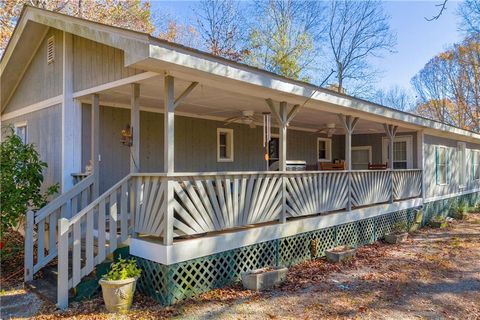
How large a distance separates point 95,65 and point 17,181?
254 cm

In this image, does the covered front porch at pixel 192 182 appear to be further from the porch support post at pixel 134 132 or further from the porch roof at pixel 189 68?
the porch roof at pixel 189 68

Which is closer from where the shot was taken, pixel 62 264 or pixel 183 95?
pixel 62 264

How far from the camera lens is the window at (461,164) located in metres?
14.2

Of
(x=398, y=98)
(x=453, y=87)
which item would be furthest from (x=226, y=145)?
(x=398, y=98)

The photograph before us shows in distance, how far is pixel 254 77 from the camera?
534 centimetres

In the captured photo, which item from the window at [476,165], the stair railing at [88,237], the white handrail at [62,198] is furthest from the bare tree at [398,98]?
the stair railing at [88,237]

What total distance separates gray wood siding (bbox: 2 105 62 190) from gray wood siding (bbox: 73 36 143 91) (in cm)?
97

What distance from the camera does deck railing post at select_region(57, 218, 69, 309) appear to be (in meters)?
4.39

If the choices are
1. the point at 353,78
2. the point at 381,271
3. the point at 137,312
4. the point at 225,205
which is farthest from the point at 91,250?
the point at 353,78

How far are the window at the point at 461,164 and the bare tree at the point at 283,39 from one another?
1073cm

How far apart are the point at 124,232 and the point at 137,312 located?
116cm

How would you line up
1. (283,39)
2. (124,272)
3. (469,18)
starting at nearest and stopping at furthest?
(124,272) < (469,18) < (283,39)

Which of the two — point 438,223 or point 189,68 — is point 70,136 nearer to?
point 189,68

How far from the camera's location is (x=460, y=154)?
1431cm
